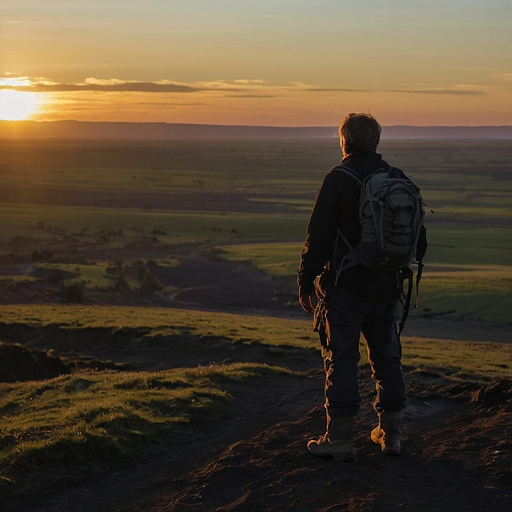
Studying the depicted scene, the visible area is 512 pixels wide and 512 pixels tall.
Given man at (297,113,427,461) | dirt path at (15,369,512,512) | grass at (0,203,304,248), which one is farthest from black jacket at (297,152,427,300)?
grass at (0,203,304,248)

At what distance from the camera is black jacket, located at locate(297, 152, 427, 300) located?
647 cm

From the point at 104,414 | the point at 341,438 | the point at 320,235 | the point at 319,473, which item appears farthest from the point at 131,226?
the point at 319,473

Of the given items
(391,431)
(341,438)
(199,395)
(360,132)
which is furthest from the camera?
(199,395)

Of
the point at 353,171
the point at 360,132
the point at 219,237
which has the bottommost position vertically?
the point at 219,237

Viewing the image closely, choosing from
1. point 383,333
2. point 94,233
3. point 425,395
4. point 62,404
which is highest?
point 383,333

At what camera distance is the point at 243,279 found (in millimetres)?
75000

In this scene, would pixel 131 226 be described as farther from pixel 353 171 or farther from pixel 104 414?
pixel 353 171

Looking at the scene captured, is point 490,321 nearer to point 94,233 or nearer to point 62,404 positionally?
point 62,404

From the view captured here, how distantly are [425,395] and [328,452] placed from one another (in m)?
3.69

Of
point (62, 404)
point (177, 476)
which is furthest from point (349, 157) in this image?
point (62, 404)

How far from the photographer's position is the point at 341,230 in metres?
6.56

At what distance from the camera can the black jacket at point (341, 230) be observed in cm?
647

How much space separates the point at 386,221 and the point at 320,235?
1.77 ft

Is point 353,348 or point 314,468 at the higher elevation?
point 353,348
